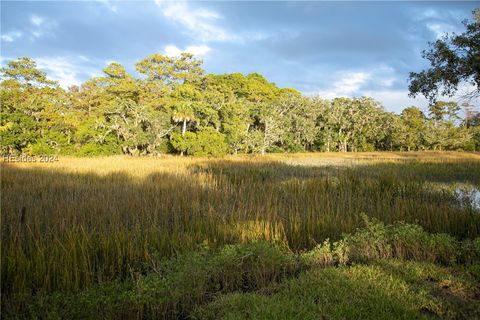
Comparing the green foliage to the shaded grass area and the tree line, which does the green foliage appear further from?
the shaded grass area

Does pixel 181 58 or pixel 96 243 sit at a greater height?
pixel 181 58

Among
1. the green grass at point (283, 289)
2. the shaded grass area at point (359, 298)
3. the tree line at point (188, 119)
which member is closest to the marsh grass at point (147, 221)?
the green grass at point (283, 289)

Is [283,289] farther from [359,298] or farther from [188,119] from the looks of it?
[188,119]

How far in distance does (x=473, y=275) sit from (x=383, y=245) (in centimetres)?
110

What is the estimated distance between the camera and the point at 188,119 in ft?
73.8

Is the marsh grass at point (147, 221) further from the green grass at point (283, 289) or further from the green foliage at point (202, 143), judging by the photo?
the green foliage at point (202, 143)

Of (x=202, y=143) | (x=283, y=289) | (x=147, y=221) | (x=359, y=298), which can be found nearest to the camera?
(x=359, y=298)

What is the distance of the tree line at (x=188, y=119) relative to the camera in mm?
22109

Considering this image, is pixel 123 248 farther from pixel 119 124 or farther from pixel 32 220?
pixel 119 124

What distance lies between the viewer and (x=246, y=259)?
13.1 feet

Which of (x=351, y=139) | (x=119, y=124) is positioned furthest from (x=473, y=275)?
(x=351, y=139)

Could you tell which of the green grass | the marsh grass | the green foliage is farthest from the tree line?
the green grass

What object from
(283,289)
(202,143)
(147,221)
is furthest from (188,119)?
(283,289)

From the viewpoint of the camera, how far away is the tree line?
72.5 feet
